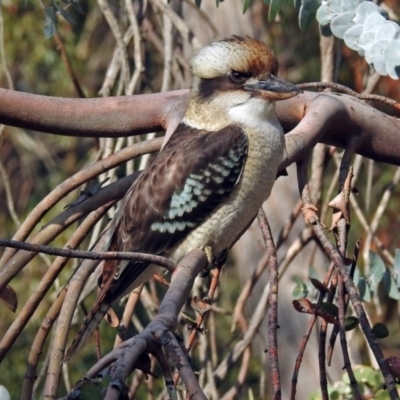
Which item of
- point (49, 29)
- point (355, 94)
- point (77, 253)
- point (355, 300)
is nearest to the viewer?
point (77, 253)

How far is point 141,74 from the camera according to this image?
2.79 meters

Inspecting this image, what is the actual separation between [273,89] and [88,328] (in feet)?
2.20

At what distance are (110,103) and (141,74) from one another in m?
0.78

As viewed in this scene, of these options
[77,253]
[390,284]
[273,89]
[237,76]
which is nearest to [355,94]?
[273,89]

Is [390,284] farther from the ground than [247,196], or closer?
closer

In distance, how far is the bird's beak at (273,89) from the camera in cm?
191

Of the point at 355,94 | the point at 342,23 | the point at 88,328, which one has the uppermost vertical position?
the point at 342,23

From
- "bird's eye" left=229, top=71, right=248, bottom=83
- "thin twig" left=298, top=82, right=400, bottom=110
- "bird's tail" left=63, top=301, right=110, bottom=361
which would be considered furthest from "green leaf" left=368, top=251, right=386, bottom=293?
"bird's tail" left=63, top=301, right=110, bottom=361

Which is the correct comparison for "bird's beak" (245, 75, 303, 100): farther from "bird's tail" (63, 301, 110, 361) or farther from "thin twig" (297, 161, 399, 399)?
"bird's tail" (63, 301, 110, 361)

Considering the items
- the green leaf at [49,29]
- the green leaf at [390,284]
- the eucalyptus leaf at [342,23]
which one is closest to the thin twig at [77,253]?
the eucalyptus leaf at [342,23]

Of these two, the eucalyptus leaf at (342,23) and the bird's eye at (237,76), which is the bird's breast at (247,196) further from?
the eucalyptus leaf at (342,23)

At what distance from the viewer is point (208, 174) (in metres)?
2.07

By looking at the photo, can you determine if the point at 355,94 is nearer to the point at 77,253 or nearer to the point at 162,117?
the point at 162,117

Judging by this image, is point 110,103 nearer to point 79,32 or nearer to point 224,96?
point 224,96
